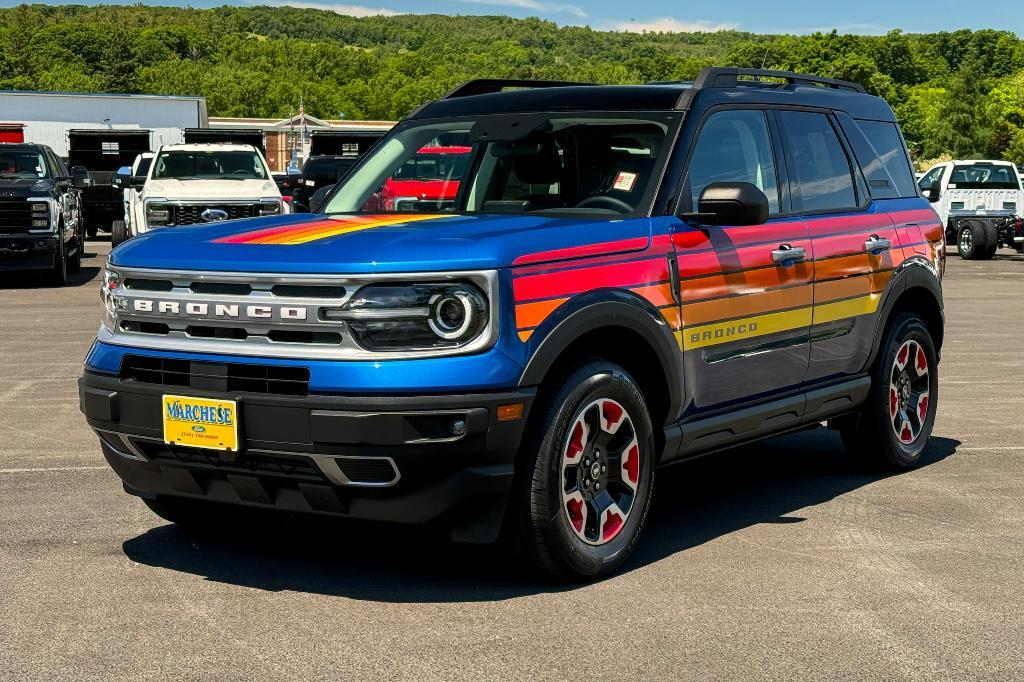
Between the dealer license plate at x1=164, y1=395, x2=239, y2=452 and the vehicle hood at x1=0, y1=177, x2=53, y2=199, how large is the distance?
51.0ft

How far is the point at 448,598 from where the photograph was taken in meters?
5.20

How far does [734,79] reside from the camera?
677 cm

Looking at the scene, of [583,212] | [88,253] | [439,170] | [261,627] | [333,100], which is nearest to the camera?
[261,627]

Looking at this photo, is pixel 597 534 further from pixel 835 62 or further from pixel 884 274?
pixel 835 62

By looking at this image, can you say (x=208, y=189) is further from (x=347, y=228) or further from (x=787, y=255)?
(x=347, y=228)

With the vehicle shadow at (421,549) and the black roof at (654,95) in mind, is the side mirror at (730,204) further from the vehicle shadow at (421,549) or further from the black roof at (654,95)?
the vehicle shadow at (421,549)

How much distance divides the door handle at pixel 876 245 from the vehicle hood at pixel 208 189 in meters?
13.2

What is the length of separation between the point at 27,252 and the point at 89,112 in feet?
133

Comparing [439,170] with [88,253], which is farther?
[88,253]

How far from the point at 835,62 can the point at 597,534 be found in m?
162

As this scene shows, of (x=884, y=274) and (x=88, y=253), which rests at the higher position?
(x=884, y=274)

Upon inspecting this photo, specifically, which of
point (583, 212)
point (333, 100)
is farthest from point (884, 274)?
point (333, 100)

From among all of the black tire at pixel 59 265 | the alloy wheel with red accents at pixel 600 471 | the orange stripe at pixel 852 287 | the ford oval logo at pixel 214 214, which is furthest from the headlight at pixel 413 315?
the black tire at pixel 59 265

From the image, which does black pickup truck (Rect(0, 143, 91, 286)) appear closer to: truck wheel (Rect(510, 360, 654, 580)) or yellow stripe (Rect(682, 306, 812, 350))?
yellow stripe (Rect(682, 306, 812, 350))
